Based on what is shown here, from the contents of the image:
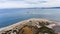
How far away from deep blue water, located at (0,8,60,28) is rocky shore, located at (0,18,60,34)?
0.20 feet

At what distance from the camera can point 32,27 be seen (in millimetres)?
1877

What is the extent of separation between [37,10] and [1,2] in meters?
0.58

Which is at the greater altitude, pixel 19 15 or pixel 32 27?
pixel 19 15

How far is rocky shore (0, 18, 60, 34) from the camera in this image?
1855 mm

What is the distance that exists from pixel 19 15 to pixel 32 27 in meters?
0.27

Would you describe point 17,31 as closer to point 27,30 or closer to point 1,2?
point 27,30

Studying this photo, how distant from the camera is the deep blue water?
1.86 m

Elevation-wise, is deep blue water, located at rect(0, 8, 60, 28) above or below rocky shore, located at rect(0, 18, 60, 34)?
above

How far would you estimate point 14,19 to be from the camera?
187cm

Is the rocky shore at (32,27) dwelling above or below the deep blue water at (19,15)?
below

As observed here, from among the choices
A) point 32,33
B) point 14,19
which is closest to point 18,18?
point 14,19

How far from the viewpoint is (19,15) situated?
6.20 feet

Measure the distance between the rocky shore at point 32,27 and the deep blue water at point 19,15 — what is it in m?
0.06

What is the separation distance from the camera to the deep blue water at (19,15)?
1.86 m
